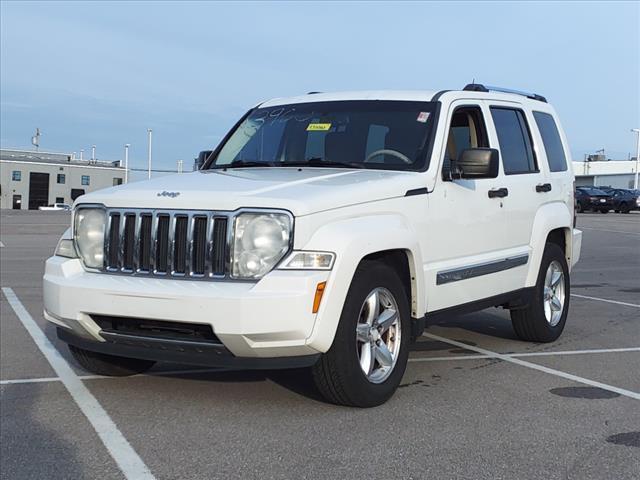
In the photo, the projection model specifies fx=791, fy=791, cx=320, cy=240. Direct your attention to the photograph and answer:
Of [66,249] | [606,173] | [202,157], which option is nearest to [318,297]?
[66,249]

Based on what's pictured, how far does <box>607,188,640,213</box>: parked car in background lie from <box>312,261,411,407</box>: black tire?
45.6 meters

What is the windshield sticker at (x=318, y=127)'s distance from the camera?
6.15 meters

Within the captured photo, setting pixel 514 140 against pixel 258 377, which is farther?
pixel 514 140

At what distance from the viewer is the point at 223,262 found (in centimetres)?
447

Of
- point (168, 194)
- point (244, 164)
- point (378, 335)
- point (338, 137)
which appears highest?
point (338, 137)

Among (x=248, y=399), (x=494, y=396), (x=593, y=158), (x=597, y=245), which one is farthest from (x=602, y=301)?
(x=593, y=158)

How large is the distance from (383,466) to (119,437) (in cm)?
150

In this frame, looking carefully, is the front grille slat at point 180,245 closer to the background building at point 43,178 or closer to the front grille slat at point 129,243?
the front grille slat at point 129,243

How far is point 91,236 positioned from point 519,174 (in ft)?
12.0

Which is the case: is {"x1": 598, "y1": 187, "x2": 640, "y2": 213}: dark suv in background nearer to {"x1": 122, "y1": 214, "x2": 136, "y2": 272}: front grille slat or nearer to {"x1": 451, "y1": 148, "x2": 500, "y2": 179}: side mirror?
{"x1": 451, "y1": 148, "x2": 500, "y2": 179}: side mirror

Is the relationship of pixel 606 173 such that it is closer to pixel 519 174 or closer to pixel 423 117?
pixel 519 174

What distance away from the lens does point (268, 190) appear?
468cm

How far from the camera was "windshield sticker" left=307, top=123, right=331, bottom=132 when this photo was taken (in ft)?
20.2

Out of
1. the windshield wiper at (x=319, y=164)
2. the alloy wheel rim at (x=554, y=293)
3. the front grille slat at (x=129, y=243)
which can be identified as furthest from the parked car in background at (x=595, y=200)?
the front grille slat at (x=129, y=243)
